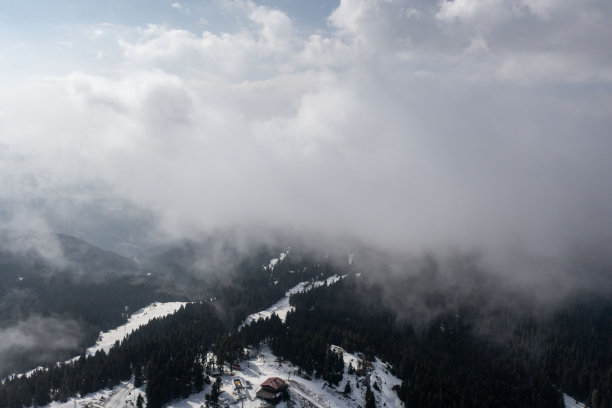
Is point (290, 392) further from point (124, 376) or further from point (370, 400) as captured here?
point (124, 376)

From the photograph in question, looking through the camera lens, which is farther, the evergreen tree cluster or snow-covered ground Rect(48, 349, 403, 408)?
the evergreen tree cluster

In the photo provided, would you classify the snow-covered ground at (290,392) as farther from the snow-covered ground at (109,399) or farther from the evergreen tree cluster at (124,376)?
the evergreen tree cluster at (124,376)

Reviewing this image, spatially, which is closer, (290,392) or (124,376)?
(290,392)

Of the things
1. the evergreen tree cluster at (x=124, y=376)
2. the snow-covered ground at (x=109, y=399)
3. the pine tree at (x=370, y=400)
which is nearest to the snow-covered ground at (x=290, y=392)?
the snow-covered ground at (x=109, y=399)

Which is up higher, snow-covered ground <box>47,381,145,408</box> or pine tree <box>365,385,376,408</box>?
pine tree <box>365,385,376,408</box>

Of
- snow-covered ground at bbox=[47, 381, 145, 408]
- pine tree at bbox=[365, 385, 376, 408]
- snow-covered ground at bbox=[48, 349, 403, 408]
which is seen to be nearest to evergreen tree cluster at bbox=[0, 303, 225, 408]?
snow-covered ground at bbox=[47, 381, 145, 408]

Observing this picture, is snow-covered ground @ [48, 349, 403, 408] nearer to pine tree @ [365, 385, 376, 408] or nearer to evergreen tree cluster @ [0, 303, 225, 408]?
pine tree @ [365, 385, 376, 408]

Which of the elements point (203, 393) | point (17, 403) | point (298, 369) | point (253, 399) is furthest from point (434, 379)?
point (17, 403)

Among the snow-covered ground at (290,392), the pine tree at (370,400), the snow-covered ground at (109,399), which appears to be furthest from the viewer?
the pine tree at (370,400)

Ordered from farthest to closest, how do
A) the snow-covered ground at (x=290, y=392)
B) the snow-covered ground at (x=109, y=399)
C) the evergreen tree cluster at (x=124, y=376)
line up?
the snow-covered ground at (x=109, y=399)
the evergreen tree cluster at (x=124, y=376)
the snow-covered ground at (x=290, y=392)

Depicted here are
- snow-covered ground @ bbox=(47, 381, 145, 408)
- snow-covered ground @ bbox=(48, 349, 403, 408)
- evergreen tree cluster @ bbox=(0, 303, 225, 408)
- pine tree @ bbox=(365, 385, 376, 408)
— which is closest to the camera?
snow-covered ground @ bbox=(48, 349, 403, 408)

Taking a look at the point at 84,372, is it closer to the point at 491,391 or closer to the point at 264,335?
the point at 264,335

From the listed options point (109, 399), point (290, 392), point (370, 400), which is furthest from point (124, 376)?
point (370, 400)
